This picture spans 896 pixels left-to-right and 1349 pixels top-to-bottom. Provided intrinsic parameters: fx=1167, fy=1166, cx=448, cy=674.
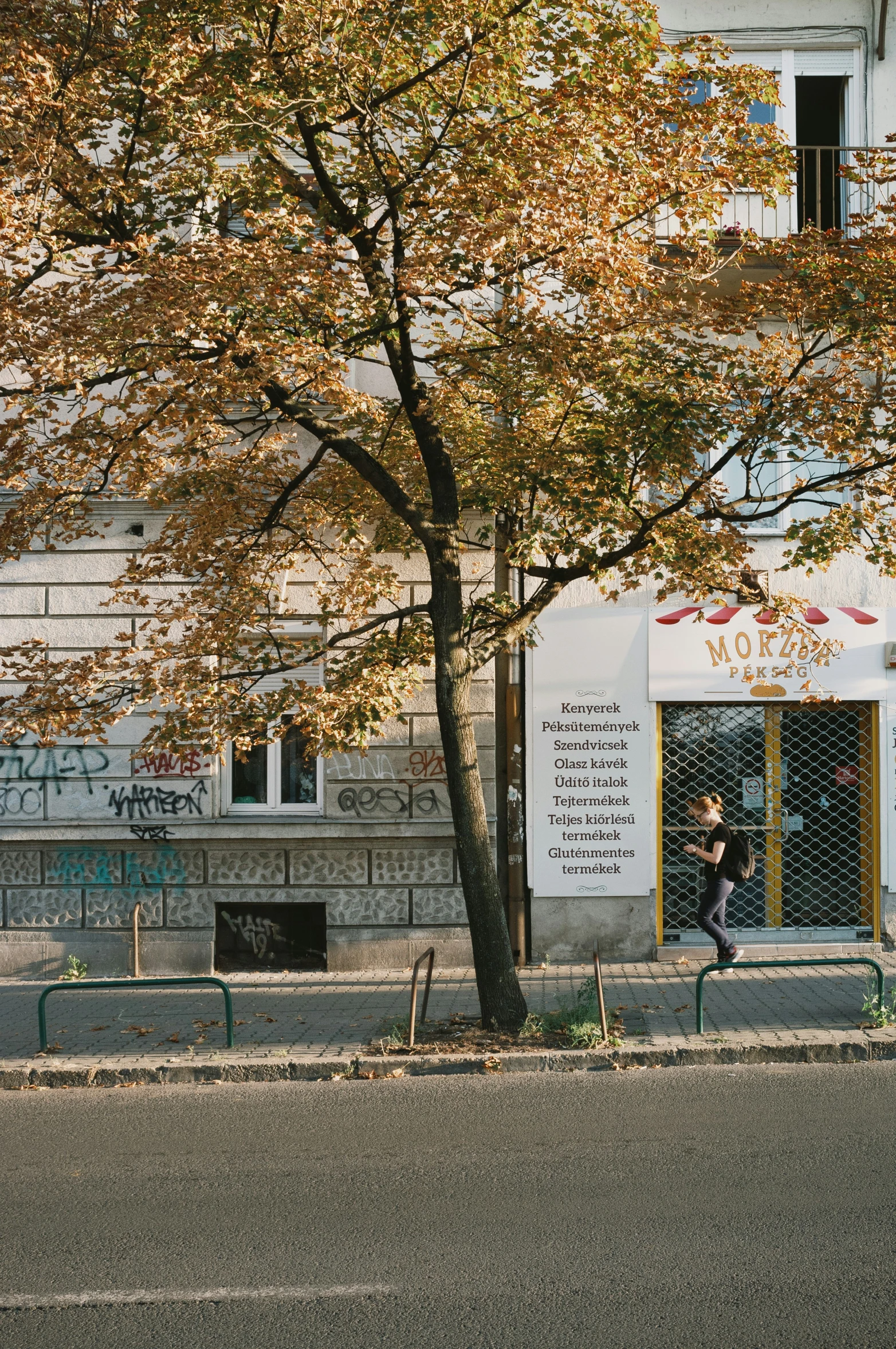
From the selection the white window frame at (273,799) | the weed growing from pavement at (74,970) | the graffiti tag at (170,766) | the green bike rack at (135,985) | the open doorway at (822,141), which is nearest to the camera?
the green bike rack at (135,985)

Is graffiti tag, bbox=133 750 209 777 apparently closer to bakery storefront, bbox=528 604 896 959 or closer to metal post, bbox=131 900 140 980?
metal post, bbox=131 900 140 980

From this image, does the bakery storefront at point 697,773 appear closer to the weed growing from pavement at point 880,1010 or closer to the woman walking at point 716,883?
the woman walking at point 716,883

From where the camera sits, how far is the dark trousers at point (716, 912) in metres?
10.8

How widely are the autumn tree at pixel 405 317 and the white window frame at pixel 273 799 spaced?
2714 mm

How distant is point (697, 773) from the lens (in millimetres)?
12195

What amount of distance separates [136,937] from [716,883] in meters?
5.49

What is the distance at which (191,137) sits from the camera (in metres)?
7.79

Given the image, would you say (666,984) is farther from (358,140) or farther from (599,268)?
(358,140)

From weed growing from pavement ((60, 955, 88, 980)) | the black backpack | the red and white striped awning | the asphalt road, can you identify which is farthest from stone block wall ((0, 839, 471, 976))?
the asphalt road

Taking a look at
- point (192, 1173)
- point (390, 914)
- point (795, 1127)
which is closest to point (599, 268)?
point (795, 1127)

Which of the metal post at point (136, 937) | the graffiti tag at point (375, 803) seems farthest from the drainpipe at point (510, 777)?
the metal post at point (136, 937)

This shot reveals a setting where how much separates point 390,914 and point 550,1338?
7.67m

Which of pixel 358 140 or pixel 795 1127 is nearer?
pixel 795 1127

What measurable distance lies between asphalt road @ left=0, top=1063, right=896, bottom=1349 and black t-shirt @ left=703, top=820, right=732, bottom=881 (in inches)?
125
